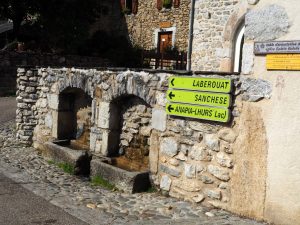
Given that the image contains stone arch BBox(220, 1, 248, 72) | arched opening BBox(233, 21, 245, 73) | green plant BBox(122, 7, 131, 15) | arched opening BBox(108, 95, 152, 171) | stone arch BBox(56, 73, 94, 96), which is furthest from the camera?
green plant BBox(122, 7, 131, 15)

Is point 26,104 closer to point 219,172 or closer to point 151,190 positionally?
point 151,190

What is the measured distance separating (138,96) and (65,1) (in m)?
11.9

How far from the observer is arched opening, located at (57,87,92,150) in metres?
7.79

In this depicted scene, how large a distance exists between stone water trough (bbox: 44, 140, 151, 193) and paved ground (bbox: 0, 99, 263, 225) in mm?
157

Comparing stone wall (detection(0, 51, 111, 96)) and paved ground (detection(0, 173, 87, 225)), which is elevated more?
stone wall (detection(0, 51, 111, 96))

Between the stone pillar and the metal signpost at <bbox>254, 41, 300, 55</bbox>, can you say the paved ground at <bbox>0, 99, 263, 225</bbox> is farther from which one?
the metal signpost at <bbox>254, 41, 300, 55</bbox>

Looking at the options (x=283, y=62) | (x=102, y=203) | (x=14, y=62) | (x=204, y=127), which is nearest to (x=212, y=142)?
(x=204, y=127)

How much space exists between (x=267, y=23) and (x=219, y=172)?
5.91 ft

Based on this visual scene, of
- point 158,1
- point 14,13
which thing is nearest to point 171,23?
point 158,1

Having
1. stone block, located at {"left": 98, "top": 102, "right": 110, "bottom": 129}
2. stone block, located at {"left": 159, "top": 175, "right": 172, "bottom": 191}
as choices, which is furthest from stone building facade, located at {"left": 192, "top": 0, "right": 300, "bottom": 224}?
stone block, located at {"left": 98, "top": 102, "right": 110, "bottom": 129}

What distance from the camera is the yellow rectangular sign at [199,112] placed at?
476 centimetres

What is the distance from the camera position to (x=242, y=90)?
4625 millimetres

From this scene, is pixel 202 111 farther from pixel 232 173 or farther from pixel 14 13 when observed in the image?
pixel 14 13

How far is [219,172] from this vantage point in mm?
4844
